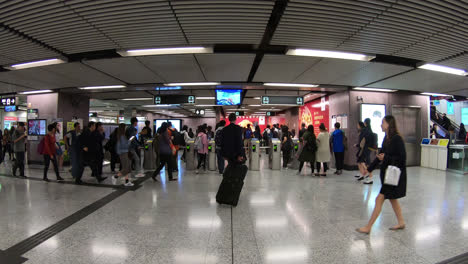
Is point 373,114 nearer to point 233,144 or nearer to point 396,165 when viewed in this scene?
point 396,165

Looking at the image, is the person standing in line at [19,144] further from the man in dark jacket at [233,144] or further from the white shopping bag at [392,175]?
the white shopping bag at [392,175]

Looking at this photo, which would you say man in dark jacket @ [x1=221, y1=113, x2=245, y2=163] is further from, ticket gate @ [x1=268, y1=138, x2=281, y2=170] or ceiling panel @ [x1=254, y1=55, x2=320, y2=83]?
ticket gate @ [x1=268, y1=138, x2=281, y2=170]

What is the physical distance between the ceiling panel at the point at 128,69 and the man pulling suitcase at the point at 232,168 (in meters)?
3.02

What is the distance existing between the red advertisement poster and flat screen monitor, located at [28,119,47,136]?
11871 mm

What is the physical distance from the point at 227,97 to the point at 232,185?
4764 millimetres

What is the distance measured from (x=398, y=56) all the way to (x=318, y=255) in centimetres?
486

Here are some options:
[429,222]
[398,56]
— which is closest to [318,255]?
[429,222]

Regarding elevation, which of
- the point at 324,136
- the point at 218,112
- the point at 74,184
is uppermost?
the point at 218,112

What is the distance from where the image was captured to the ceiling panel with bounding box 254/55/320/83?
5184mm

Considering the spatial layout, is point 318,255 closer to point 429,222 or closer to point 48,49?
point 429,222

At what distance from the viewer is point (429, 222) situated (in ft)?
11.0

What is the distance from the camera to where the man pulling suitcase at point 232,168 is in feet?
13.1

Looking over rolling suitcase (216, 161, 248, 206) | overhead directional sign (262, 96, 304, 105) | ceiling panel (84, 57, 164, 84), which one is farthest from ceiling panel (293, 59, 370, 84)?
ceiling panel (84, 57, 164, 84)

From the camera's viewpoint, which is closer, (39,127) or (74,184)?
(74,184)
